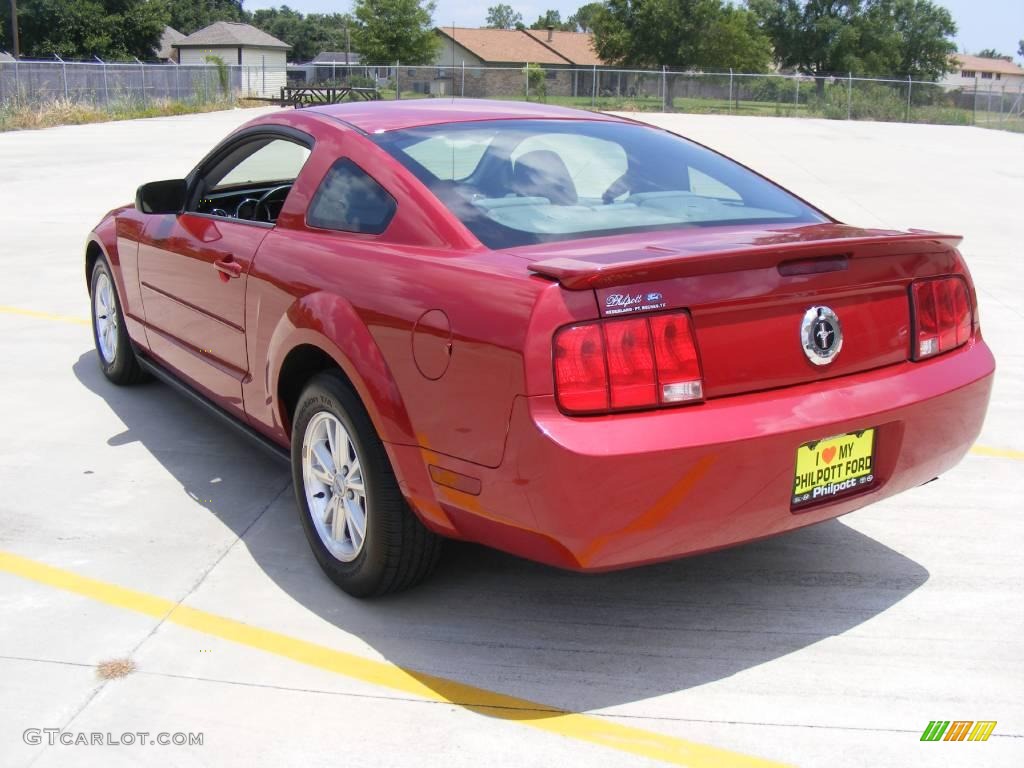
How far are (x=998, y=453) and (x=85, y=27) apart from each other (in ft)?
252

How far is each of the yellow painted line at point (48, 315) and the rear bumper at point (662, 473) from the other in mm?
5293

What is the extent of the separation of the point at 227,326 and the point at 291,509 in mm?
785

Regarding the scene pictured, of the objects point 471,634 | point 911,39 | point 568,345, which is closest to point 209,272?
point 471,634

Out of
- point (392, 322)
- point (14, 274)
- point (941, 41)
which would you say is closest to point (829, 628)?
point (392, 322)

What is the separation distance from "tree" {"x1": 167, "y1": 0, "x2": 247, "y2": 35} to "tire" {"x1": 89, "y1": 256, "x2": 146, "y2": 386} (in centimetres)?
10283

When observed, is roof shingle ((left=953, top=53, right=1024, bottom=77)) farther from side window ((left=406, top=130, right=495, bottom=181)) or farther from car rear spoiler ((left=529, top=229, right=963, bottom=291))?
car rear spoiler ((left=529, top=229, right=963, bottom=291))

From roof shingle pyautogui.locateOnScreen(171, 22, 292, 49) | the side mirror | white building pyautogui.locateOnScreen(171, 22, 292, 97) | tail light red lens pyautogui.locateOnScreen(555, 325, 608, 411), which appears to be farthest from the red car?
roof shingle pyautogui.locateOnScreen(171, 22, 292, 49)

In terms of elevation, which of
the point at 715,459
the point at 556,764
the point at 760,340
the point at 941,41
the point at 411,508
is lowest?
the point at 556,764

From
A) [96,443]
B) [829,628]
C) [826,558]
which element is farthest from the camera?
[96,443]

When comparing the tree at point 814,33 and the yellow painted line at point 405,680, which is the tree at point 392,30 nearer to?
the tree at point 814,33

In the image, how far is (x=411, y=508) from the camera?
134 inches

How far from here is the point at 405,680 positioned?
324 cm

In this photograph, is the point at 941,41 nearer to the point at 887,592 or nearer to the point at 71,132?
the point at 71,132

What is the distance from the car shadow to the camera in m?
3.29
